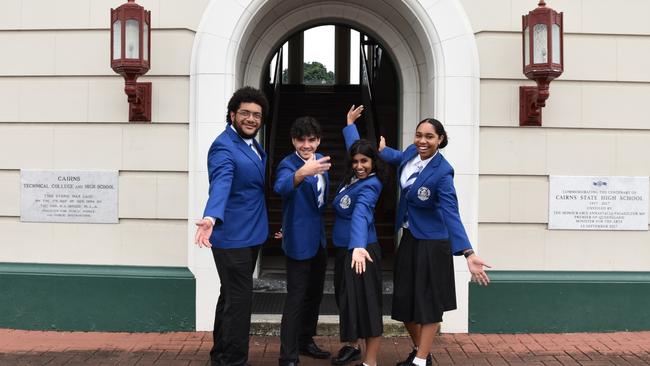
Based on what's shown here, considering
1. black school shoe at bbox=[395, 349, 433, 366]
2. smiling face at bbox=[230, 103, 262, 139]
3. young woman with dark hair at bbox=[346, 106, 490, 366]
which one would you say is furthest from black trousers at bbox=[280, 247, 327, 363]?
smiling face at bbox=[230, 103, 262, 139]

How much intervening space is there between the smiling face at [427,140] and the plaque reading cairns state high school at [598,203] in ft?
6.53

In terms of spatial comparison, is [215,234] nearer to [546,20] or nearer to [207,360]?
[207,360]

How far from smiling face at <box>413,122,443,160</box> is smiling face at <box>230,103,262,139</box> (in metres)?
1.22

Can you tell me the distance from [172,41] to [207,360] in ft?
10.0

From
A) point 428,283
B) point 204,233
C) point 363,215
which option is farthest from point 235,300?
point 428,283

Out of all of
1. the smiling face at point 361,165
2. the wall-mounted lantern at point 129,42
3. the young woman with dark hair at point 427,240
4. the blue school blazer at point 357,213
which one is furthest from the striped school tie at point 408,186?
the wall-mounted lantern at point 129,42

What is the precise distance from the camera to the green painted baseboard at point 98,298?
5703 millimetres

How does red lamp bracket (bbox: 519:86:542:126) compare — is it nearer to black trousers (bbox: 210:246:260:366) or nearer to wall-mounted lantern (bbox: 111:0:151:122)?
black trousers (bbox: 210:246:260:366)

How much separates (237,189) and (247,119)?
532mm

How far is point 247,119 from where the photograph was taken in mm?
4328

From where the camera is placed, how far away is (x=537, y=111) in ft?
18.4

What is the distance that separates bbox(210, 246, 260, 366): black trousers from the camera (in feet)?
13.8

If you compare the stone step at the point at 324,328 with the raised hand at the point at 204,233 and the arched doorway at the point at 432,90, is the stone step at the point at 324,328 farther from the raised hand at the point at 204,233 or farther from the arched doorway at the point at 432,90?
the raised hand at the point at 204,233

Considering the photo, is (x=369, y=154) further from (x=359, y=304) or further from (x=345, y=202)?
(x=359, y=304)
